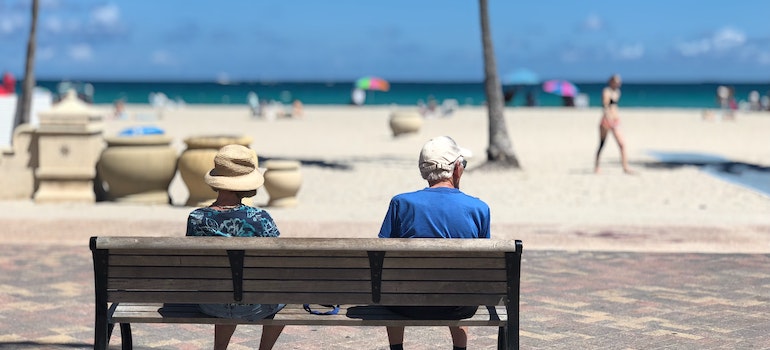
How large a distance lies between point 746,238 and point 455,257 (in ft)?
24.5

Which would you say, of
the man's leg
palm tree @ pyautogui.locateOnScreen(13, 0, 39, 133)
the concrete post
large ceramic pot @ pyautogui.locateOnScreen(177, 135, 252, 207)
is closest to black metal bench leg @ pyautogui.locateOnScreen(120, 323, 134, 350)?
the man's leg

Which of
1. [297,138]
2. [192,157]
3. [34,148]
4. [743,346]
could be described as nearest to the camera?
[743,346]

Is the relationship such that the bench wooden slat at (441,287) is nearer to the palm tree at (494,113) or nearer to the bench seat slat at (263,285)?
the bench seat slat at (263,285)

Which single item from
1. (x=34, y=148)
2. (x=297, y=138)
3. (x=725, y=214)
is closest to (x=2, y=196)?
(x=34, y=148)

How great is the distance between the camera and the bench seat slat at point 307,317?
527 cm

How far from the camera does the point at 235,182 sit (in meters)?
5.35

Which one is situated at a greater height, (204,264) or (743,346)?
(204,264)

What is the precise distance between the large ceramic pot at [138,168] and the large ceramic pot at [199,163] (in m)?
0.40

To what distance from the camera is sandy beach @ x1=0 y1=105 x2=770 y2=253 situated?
1199cm

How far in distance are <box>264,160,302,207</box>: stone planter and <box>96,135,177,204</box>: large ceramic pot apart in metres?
1.24

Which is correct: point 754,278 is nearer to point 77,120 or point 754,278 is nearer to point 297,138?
point 77,120

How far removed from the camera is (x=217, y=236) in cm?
526

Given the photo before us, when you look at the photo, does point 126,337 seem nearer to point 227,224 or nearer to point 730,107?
point 227,224

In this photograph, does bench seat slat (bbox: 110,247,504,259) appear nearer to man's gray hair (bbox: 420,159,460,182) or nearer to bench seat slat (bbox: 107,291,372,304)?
bench seat slat (bbox: 107,291,372,304)
